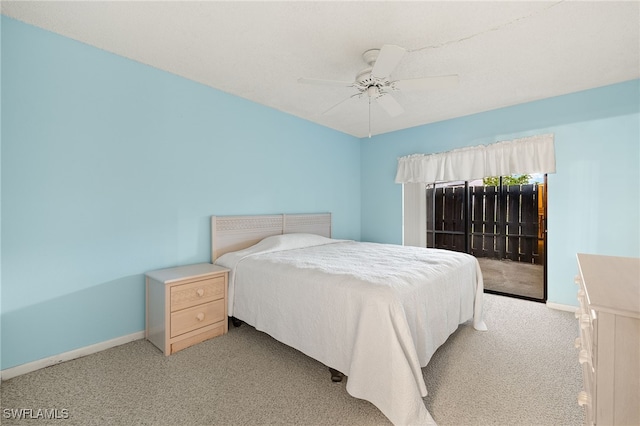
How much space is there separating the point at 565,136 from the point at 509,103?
70cm

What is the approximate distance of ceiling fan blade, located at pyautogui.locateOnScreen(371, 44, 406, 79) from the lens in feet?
5.43

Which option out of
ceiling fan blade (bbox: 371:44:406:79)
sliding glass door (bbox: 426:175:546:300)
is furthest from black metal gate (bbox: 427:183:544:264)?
ceiling fan blade (bbox: 371:44:406:79)

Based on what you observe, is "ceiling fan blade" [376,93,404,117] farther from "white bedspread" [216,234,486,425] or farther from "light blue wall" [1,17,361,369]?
"light blue wall" [1,17,361,369]

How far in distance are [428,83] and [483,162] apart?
2047 mm

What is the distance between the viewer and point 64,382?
1807 millimetres

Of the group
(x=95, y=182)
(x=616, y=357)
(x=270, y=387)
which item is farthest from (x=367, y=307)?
(x=95, y=182)

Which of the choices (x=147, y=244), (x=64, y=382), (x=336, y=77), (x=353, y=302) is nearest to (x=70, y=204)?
(x=147, y=244)

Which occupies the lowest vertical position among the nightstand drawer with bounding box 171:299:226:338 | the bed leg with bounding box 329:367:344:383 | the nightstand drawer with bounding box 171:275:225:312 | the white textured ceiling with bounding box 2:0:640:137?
the bed leg with bounding box 329:367:344:383

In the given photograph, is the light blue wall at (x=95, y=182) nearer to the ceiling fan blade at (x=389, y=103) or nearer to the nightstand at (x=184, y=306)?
the nightstand at (x=184, y=306)

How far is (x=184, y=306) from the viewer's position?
2.22 meters

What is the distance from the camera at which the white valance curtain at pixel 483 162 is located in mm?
3164

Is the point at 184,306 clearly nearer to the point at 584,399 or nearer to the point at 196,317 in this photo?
the point at 196,317

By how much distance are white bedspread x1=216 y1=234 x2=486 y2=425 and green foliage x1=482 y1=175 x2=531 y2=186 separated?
175cm

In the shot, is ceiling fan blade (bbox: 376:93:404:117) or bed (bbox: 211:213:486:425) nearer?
bed (bbox: 211:213:486:425)
